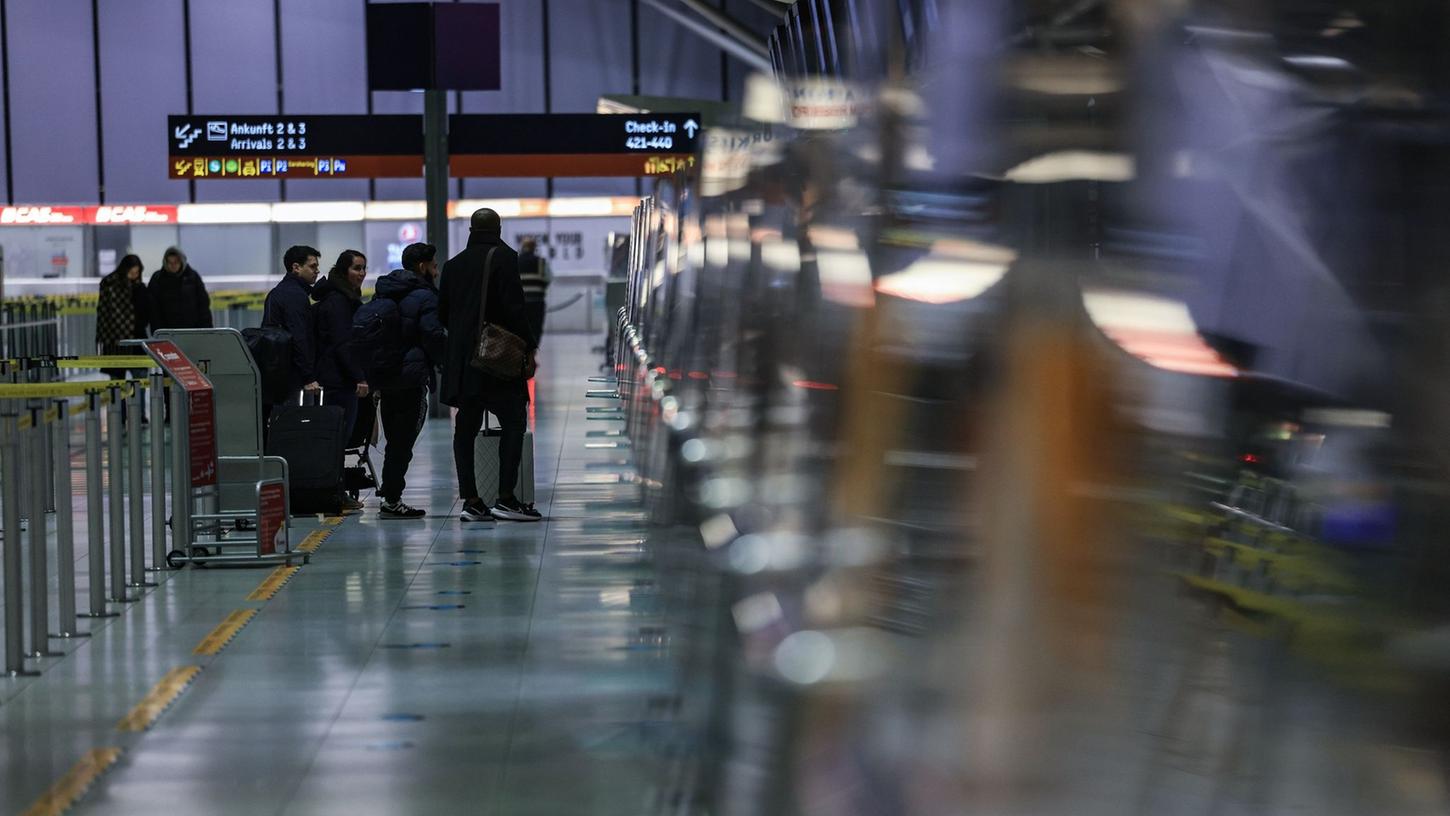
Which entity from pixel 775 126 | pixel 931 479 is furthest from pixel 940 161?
pixel 775 126

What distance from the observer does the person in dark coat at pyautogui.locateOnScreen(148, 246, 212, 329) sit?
17922 mm

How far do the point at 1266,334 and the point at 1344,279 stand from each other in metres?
0.13

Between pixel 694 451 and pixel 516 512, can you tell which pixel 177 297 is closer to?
pixel 516 512

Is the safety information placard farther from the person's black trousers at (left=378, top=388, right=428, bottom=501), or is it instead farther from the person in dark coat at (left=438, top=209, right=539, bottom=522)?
the person's black trousers at (left=378, top=388, right=428, bottom=501)

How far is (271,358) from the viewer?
10.5 metres

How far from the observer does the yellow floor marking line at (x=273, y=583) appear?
27.0 feet

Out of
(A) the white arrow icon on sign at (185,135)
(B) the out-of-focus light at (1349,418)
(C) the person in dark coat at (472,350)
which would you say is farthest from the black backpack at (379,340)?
(A) the white arrow icon on sign at (185,135)

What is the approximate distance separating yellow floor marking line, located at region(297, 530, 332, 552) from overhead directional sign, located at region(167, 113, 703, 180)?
29.1 ft

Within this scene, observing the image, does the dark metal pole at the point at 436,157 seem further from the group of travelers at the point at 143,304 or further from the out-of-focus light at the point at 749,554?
the out-of-focus light at the point at 749,554

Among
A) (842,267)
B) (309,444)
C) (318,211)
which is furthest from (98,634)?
(318,211)

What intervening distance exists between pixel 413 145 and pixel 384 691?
13.1m

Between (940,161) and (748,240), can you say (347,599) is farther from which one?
(940,161)

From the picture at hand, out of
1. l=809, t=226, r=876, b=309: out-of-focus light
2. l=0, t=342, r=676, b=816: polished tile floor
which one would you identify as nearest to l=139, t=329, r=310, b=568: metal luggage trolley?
l=0, t=342, r=676, b=816: polished tile floor

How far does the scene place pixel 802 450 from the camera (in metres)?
3.86
